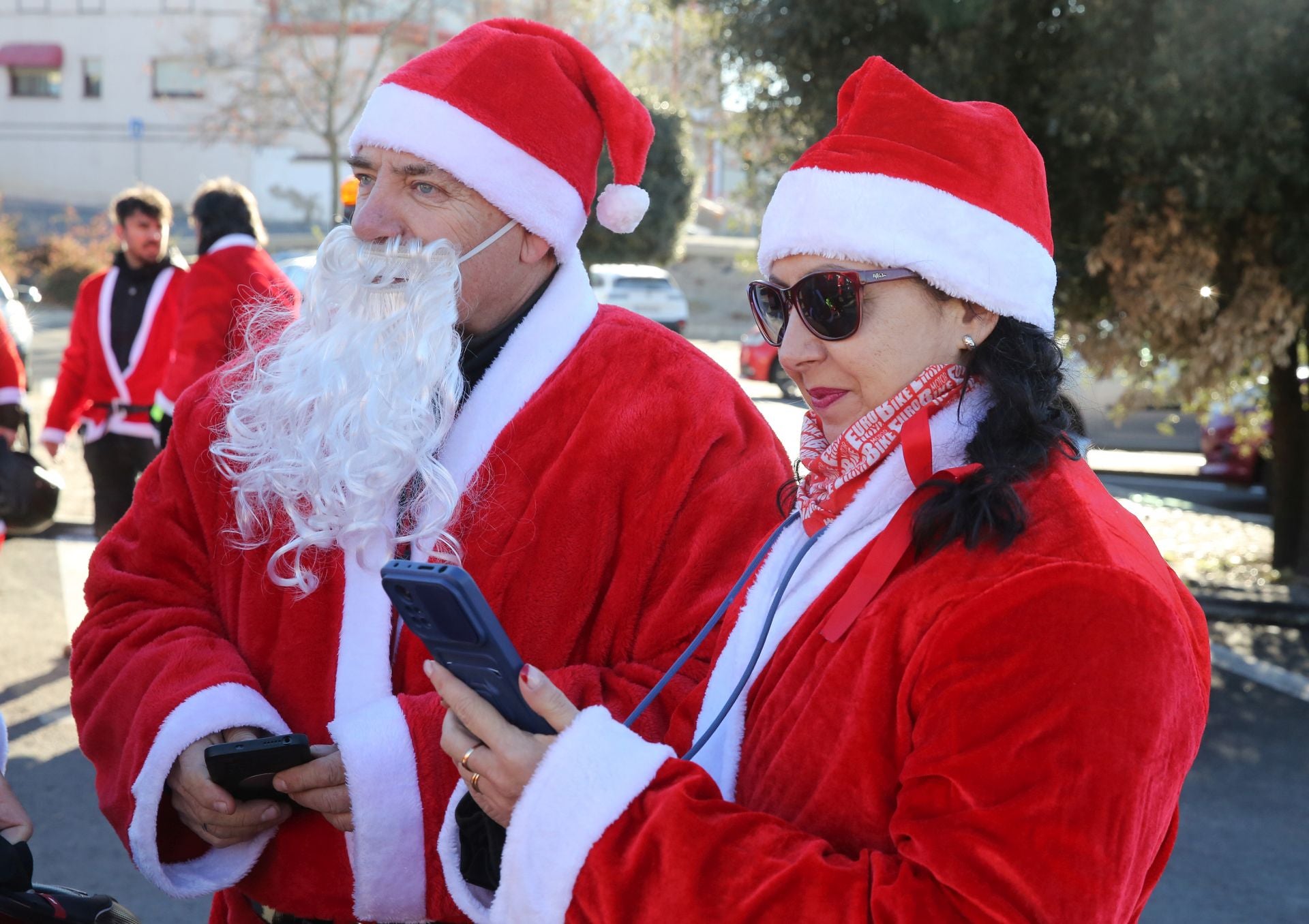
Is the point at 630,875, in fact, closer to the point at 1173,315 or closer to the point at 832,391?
the point at 832,391

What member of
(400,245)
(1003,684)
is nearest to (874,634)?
(1003,684)

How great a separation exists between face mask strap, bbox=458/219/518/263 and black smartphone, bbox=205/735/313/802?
892 mm

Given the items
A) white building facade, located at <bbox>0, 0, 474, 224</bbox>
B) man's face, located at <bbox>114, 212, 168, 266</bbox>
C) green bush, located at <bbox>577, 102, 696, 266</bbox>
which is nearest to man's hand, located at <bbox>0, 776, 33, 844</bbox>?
man's face, located at <bbox>114, 212, 168, 266</bbox>

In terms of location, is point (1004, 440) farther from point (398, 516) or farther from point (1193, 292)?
point (1193, 292)

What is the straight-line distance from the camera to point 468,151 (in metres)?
2.36

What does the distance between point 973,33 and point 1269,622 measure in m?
3.83

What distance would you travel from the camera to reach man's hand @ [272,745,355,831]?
2.02m

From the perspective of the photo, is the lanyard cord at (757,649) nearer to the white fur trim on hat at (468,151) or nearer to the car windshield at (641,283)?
the white fur trim on hat at (468,151)

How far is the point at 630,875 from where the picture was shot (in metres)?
1.46

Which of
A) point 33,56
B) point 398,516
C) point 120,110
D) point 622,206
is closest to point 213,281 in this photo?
point 622,206

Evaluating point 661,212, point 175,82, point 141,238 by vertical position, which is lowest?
point 175,82

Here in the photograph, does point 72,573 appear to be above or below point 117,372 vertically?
below

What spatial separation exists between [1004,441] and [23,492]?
4122 millimetres

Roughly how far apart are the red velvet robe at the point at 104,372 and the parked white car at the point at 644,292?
1710cm
